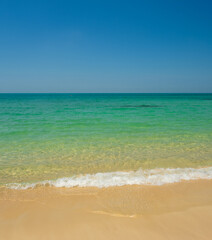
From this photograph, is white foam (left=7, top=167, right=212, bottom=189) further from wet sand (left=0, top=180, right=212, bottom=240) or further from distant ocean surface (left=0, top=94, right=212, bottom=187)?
wet sand (left=0, top=180, right=212, bottom=240)

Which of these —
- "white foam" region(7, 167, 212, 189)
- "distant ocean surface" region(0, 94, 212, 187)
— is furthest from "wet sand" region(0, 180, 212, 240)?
"distant ocean surface" region(0, 94, 212, 187)

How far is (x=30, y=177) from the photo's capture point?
212 inches

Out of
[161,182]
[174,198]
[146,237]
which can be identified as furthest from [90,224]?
[161,182]

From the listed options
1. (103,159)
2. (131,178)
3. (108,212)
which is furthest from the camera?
(103,159)

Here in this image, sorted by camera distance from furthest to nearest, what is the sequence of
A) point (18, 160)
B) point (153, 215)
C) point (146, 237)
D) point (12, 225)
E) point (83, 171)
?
point (18, 160) → point (83, 171) → point (153, 215) → point (12, 225) → point (146, 237)

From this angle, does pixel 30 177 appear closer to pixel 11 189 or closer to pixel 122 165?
pixel 11 189

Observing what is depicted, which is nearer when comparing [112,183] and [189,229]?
[189,229]

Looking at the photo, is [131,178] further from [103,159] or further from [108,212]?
[103,159]

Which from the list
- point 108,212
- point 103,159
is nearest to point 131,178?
point 108,212

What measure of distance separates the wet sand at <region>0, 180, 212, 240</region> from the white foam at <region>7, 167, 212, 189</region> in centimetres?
22

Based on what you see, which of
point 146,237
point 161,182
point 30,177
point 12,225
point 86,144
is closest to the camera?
point 146,237

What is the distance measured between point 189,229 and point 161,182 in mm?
1776

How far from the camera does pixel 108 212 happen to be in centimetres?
355

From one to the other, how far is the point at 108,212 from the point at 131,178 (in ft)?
5.30
